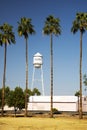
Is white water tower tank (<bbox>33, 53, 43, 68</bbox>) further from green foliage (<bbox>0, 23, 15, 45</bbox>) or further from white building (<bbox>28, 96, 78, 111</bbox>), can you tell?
green foliage (<bbox>0, 23, 15, 45</bbox>)

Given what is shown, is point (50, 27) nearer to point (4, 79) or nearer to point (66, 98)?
point (4, 79)

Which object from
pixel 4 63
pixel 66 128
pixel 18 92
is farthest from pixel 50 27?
pixel 66 128

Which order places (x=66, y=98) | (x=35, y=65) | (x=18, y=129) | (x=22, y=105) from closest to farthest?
(x=18, y=129)
(x=22, y=105)
(x=66, y=98)
(x=35, y=65)

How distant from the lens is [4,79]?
213 feet

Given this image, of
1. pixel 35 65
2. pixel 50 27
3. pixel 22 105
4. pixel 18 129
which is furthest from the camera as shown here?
pixel 35 65

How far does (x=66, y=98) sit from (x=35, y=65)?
→ 25.9 m

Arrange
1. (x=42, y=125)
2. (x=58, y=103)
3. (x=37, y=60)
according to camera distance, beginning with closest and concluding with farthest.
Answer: (x=42, y=125)
(x=58, y=103)
(x=37, y=60)

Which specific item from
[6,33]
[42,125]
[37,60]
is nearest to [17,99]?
[6,33]

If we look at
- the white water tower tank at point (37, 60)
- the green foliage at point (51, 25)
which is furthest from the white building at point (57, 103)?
the green foliage at point (51, 25)

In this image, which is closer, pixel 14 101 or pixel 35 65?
pixel 14 101

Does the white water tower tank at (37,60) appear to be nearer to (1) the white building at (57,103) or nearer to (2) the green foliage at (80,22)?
(1) the white building at (57,103)

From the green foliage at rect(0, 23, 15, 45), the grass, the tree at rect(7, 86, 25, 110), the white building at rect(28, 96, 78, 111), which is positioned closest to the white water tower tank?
the white building at rect(28, 96, 78, 111)

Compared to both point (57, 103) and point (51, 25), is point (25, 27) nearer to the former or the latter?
point (51, 25)

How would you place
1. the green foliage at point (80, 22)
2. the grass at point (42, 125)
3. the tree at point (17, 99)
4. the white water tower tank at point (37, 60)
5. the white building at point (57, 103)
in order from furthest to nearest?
the white water tower tank at point (37, 60) < the white building at point (57, 103) < the tree at point (17, 99) < the green foliage at point (80, 22) < the grass at point (42, 125)
